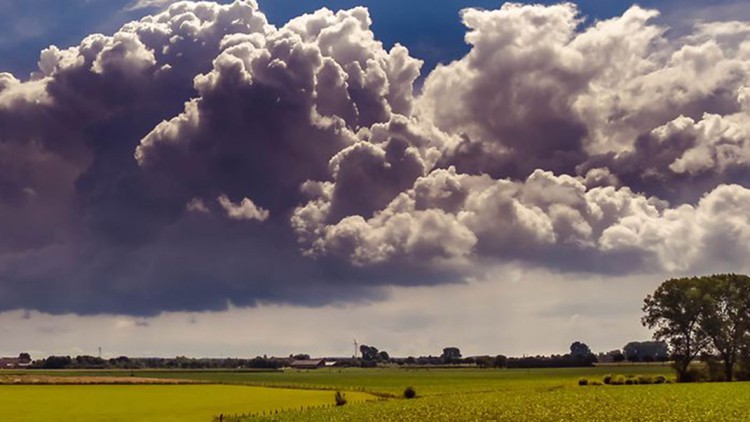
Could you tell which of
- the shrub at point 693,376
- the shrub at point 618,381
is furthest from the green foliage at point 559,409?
the shrub at point 693,376

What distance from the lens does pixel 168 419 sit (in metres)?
68.0

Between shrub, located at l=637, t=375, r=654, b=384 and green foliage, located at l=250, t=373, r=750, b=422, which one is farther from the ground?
shrub, located at l=637, t=375, r=654, b=384

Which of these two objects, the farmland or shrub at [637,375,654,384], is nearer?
the farmland

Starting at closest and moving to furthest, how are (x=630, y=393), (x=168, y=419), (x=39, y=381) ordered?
(x=168, y=419) < (x=630, y=393) < (x=39, y=381)

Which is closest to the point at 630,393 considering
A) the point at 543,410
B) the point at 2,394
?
the point at 543,410

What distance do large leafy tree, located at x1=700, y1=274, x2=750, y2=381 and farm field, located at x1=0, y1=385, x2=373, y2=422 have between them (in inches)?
2711

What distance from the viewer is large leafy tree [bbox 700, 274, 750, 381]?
13812cm

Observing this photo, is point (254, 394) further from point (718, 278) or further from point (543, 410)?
point (718, 278)

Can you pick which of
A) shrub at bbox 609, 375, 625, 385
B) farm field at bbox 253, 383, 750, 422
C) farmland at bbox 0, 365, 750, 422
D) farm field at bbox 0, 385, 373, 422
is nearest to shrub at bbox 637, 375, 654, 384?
shrub at bbox 609, 375, 625, 385

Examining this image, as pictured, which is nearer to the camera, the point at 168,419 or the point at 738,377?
the point at 168,419

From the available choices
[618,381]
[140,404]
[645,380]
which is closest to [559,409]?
[140,404]

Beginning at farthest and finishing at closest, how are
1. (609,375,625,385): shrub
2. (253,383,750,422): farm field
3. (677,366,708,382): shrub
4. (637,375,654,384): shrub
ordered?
(677,366,708,382): shrub → (637,375,654,384): shrub → (609,375,625,385): shrub → (253,383,750,422): farm field

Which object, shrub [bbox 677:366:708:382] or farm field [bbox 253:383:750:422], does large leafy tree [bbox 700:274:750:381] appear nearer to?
shrub [bbox 677:366:708:382]

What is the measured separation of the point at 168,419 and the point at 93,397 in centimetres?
2982
